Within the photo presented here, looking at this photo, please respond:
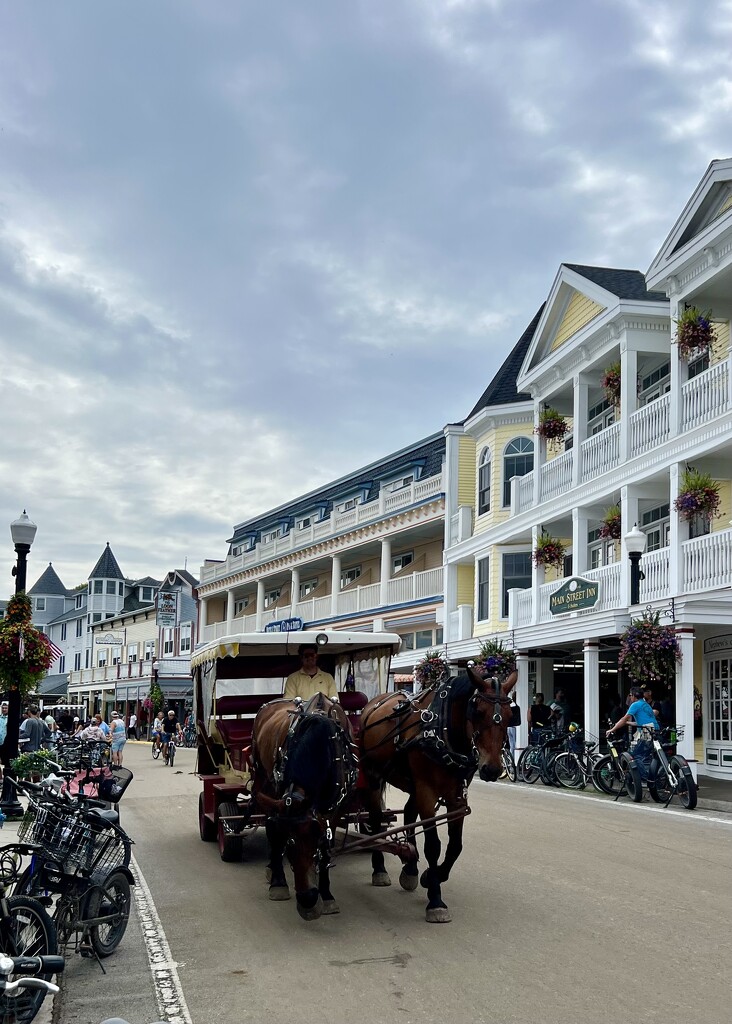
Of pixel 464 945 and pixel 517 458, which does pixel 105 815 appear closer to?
pixel 464 945

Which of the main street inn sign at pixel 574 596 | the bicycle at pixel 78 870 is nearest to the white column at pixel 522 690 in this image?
the main street inn sign at pixel 574 596

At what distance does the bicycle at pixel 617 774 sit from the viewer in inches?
677

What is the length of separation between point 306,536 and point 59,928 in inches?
1637

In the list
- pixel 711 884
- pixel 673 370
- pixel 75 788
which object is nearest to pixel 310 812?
pixel 711 884

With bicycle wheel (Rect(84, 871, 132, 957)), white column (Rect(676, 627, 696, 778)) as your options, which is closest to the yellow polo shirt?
bicycle wheel (Rect(84, 871, 132, 957))

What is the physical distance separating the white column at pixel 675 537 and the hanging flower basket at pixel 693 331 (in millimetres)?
2462

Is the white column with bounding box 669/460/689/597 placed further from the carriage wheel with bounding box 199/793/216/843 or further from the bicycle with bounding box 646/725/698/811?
the carriage wheel with bounding box 199/793/216/843

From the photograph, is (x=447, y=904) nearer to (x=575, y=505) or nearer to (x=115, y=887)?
(x=115, y=887)

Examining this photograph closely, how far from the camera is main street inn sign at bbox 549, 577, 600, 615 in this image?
23906mm

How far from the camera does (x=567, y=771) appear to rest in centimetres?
2036

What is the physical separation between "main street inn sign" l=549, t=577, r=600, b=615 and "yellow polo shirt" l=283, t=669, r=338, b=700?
45.8ft

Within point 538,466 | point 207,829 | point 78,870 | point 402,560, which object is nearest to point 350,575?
point 402,560

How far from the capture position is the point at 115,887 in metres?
7.39

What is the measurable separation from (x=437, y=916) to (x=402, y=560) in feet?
115
